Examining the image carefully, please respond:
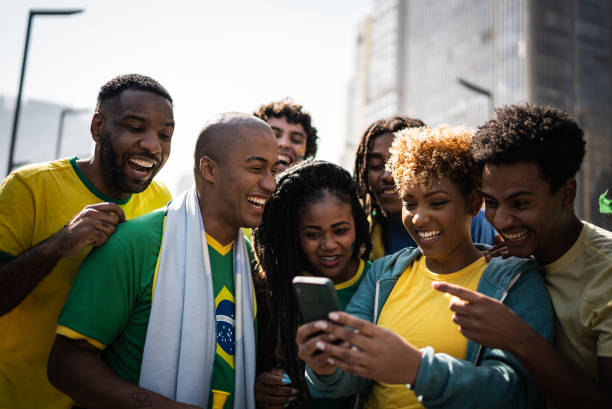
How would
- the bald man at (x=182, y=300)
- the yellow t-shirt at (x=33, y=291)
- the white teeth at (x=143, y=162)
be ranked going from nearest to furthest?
the bald man at (x=182, y=300)
the yellow t-shirt at (x=33, y=291)
the white teeth at (x=143, y=162)

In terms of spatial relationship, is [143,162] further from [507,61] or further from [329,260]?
[507,61]

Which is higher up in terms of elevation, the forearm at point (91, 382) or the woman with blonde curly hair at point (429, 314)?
the woman with blonde curly hair at point (429, 314)

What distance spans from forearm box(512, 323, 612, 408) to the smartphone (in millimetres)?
855

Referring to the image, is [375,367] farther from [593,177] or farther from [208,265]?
[593,177]

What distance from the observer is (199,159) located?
10.4ft

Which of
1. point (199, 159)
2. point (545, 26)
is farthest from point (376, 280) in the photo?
point (545, 26)

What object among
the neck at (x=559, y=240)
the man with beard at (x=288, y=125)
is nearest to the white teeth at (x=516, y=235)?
the neck at (x=559, y=240)

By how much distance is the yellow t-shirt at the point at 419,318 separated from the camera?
7.95 ft

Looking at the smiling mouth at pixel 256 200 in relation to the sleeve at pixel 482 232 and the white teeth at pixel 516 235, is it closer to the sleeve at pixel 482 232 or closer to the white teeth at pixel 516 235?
the white teeth at pixel 516 235

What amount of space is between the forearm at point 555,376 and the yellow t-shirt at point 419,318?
0.40 meters

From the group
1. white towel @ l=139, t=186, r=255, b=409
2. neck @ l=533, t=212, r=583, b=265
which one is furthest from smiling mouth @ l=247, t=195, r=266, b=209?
neck @ l=533, t=212, r=583, b=265

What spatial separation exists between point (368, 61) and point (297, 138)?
10806cm

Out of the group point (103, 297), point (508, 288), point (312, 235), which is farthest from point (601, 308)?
point (103, 297)

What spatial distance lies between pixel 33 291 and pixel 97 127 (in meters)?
1.27
